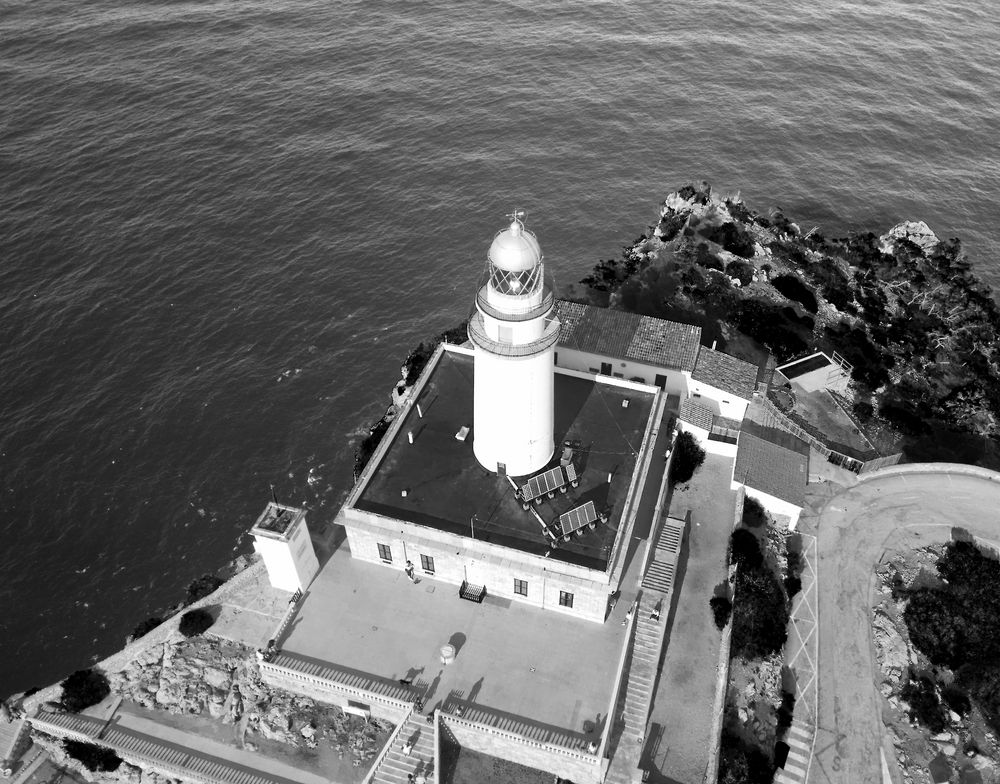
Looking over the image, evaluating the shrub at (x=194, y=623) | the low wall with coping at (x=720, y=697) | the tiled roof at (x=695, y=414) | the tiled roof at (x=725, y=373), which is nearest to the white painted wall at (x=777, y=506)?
the tiled roof at (x=695, y=414)

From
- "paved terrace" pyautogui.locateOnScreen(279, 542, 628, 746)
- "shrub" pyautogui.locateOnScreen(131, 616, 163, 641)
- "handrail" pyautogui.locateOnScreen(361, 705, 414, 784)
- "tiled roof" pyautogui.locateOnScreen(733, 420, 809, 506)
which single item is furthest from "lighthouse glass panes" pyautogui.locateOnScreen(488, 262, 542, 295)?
"shrub" pyautogui.locateOnScreen(131, 616, 163, 641)

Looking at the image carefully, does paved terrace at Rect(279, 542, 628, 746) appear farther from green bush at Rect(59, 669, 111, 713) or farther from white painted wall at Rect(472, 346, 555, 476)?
green bush at Rect(59, 669, 111, 713)

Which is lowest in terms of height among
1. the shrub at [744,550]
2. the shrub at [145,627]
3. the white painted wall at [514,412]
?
the shrub at [145,627]

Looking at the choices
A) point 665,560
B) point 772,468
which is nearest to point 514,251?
point 665,560

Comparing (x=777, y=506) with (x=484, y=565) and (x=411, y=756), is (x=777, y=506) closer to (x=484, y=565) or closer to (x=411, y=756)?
(x=484, y=565)

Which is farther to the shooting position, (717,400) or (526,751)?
(717,400)

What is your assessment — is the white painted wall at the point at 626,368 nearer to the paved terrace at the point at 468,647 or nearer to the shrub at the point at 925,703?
the paved terrace at the point at 468,647

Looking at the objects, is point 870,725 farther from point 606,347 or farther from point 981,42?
point 981,42
